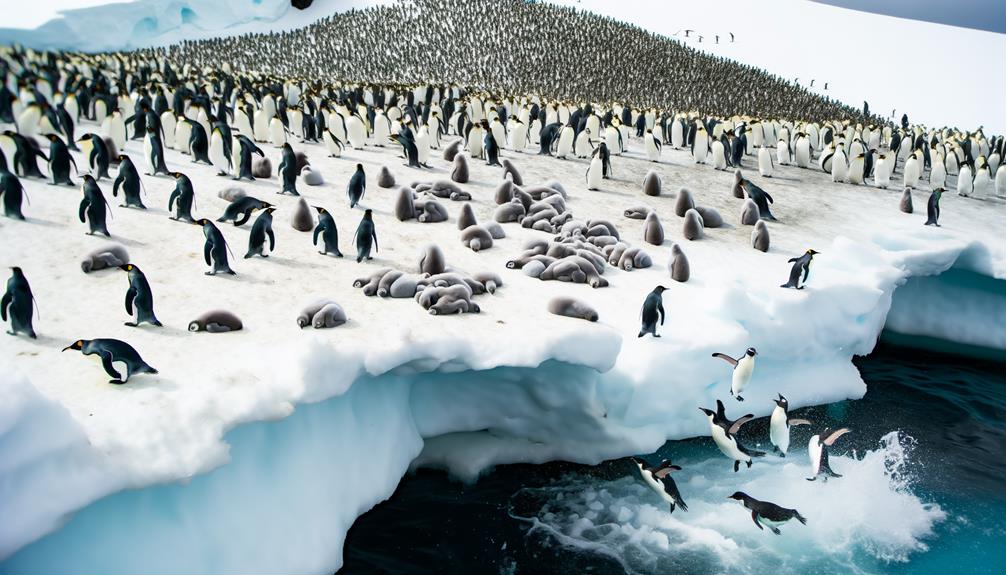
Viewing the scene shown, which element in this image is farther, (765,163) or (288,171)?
(765,163)

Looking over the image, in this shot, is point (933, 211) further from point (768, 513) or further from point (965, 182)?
point (768, 513)

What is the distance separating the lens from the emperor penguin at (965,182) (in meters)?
13.9

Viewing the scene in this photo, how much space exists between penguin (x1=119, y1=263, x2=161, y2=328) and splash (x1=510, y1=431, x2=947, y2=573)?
312cm

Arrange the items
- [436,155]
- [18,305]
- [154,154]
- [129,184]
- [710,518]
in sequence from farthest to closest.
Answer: [436,155] < [154,154] < [129,184] < [710,518] < [18,305]

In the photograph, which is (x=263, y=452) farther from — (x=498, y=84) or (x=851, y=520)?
(x=498, y=84)

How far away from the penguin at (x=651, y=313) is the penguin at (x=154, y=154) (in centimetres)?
667

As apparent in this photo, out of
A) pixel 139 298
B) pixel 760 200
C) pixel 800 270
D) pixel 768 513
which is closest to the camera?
pixel 768 513

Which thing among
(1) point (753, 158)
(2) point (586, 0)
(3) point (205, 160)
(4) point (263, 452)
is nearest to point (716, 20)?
(2) point (586, 0)

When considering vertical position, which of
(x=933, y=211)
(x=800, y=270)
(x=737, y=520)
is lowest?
(x=737, y=520)

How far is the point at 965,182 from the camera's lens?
45.6 feet

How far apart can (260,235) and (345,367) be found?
121 inches

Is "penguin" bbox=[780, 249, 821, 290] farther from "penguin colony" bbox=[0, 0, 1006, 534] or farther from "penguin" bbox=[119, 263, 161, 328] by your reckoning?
"penguin" bbox=[119, 263, 161, 328]

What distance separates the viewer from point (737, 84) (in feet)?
93.7

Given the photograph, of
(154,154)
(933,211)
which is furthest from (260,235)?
(933,211)
